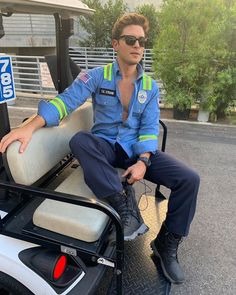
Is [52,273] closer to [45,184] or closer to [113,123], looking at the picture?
[45,184]

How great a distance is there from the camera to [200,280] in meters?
2.05

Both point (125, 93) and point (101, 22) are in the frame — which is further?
point (101, 22)

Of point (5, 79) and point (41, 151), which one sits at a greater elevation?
point (5, 79)

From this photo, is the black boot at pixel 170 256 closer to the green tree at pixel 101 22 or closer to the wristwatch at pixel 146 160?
the wristwatch at pixel 146 160

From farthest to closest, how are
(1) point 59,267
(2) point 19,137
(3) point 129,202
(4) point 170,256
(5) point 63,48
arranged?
1. (5) point 63,48
2. (4) point 170,256
3. (3) point 129,202
4. (2) point 19,137
5. (1) point 59,267

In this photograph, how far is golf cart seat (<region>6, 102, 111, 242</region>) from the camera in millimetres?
1529

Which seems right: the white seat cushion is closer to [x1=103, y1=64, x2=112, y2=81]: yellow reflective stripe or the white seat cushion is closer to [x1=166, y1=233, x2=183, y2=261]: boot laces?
[x1=166, y1=233, x2=183, y2=261]: boot laces

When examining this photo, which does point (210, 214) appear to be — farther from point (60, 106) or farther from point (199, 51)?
point (199, 51)

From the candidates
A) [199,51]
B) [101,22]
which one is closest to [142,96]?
[199,51]

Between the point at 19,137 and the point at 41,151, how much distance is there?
8.0 inches

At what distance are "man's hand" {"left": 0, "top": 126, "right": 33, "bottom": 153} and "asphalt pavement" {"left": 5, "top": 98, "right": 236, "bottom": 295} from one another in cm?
133

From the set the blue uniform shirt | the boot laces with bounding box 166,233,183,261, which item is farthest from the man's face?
the boot laces with bounding box 166,233,183,261

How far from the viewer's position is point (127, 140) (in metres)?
2.14

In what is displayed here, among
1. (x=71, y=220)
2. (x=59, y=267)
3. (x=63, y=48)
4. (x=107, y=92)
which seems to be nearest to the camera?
(x=59, y=267)
